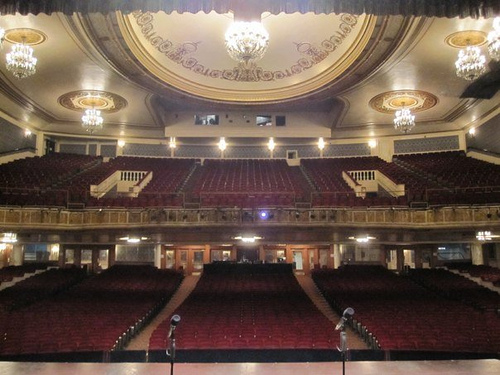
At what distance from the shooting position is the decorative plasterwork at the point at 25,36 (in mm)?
10289

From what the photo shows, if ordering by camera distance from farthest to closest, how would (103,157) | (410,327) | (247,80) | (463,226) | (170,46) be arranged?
(103,157), (247,80), (170,46), (463,226), (410,327)

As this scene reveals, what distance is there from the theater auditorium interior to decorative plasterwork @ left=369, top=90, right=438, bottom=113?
0.13 metres

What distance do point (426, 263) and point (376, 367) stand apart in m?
11.6

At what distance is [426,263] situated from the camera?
55.5 feet

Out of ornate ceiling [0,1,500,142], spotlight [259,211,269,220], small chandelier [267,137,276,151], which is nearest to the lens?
ornate ceiling [0,1,500,142]

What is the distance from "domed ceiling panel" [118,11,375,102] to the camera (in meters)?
12.0

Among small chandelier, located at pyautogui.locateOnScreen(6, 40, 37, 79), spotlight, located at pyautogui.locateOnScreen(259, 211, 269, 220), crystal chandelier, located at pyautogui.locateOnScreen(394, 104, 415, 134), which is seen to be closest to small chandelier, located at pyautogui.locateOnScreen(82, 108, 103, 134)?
small chandelier, located at pyautogui.locateOnScreen(6, 40, 37, 79)

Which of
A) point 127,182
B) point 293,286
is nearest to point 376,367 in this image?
point 293,286

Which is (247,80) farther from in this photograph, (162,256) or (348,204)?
(162,256)

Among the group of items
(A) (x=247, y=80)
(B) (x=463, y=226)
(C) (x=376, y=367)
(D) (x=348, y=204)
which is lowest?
(C) (x=376, y=367)

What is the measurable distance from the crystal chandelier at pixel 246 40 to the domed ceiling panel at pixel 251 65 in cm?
630

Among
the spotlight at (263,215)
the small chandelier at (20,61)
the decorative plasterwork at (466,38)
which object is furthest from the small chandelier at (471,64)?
the small chandelier at (20,61)

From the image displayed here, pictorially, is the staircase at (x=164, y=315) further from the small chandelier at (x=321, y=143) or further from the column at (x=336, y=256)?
the small chandelier at (x=321, y=143)

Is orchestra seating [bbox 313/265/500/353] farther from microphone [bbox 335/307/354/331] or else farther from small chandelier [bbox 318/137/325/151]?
small chandelier [bbox 318/137/325/151]
